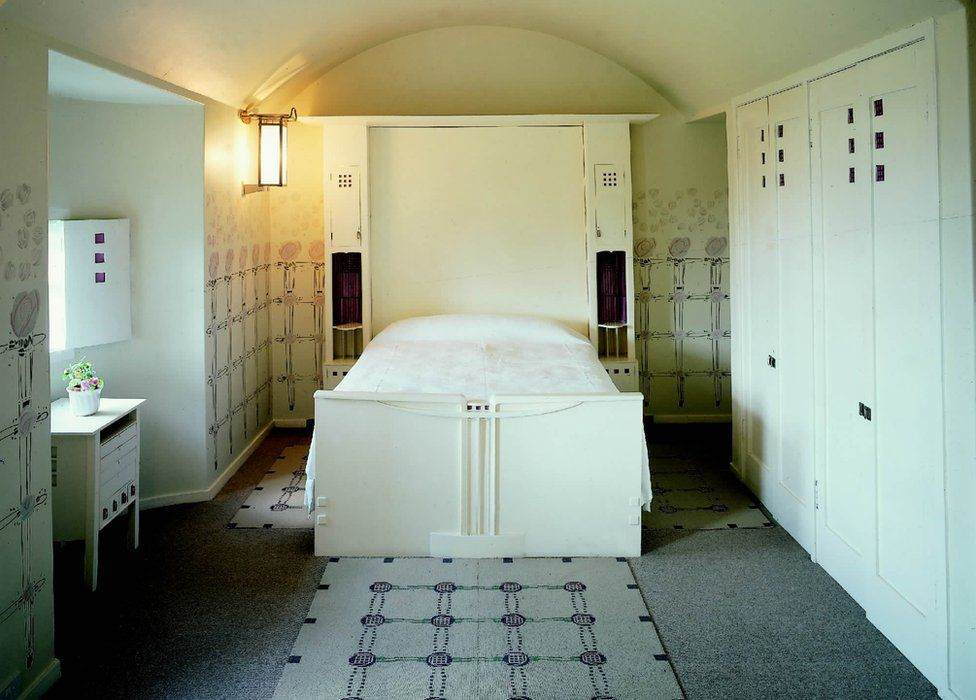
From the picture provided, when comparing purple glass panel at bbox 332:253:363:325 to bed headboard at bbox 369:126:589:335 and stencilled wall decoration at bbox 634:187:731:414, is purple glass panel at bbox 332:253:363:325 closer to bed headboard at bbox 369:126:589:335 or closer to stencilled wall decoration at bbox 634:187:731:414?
bed headboard at bbox 369:126:589:335

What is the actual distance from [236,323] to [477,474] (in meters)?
2.02

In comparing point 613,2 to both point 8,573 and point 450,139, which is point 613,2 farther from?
point 8,573

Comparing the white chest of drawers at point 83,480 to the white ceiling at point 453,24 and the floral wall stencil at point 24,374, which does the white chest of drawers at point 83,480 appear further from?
the white ceiling at point 453,24

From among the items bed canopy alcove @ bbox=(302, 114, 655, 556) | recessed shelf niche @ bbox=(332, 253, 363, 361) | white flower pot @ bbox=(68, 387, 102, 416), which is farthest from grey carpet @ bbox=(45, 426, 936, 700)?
recessed shelf niche @ bbox=(332, 253, 363, 361)

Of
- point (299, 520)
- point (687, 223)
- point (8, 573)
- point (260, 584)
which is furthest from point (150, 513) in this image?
point (687, 223)

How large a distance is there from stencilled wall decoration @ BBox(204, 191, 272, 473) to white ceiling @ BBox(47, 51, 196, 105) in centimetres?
56

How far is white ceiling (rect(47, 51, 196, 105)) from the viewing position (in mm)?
2895

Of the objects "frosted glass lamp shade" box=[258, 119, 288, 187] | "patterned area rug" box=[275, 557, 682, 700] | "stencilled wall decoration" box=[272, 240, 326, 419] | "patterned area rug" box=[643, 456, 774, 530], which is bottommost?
"patterned area rug" box=[275, 557, 682, 700]

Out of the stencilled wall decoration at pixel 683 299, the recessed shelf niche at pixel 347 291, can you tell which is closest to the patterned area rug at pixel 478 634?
the recessed shelf niche at pixel 347 291

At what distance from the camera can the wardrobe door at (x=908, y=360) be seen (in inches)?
95.7

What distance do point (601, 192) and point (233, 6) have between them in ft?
8.58

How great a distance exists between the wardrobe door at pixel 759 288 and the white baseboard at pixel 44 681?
3.06 metres

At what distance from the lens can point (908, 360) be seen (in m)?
2.58

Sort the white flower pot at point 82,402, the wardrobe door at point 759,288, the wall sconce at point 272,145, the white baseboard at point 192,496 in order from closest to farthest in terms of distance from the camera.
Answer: the white flower pot at point 82,402 → the wardrobe door at point 759,288 → the white baseboard at point 192,496 → the wall sconce at point 272,145
